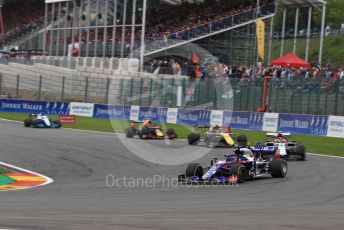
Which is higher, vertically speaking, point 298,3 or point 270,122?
point 298,3

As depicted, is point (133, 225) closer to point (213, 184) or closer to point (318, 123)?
point (213, 184)

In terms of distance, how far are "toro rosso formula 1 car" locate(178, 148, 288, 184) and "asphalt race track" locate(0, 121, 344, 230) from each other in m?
0.33

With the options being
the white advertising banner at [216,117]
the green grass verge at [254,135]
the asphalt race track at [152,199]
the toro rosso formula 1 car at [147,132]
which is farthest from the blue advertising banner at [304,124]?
the asphalt race track at [152,199]

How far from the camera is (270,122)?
37.4 m

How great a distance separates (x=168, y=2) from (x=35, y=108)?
51.7ft

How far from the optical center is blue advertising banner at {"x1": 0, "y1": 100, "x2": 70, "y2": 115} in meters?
49.6

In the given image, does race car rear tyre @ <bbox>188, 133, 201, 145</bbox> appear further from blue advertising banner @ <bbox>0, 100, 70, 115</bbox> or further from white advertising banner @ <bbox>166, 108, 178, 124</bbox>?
blue advertising banner @ <bbox>0, 100, 70, 115</bbox>

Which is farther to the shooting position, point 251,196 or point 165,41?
point 165,41

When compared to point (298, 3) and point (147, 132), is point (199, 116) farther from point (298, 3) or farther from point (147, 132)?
point (298, 3)

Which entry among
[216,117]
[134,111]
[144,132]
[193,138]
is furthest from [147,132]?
[134,111]

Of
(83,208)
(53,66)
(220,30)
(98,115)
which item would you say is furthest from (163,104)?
(83,208)

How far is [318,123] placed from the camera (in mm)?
34844

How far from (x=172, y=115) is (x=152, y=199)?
1192 inches

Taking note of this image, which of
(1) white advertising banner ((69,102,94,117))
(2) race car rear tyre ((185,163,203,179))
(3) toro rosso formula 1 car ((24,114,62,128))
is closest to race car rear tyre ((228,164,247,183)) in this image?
(2) race car rear tyre ((185,163,203,179))
